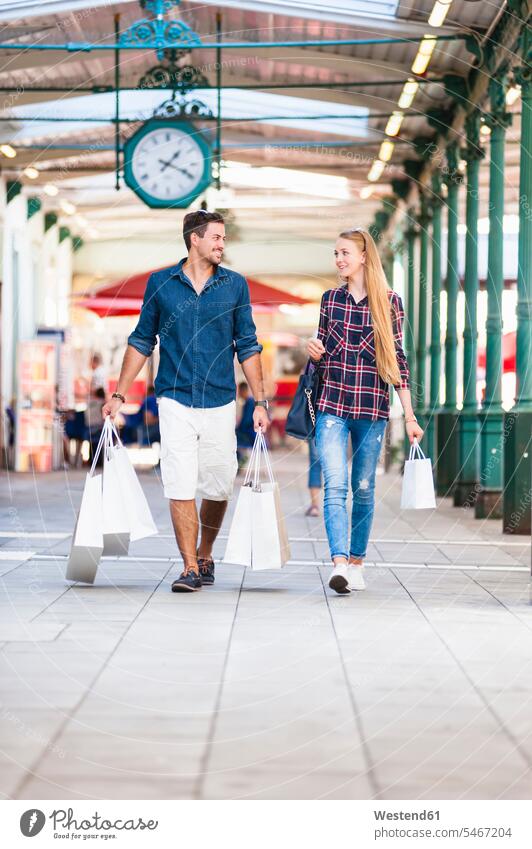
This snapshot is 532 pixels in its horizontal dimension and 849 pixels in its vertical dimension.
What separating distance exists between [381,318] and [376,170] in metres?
16.0

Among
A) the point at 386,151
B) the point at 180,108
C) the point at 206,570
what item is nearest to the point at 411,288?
the point at 386,151

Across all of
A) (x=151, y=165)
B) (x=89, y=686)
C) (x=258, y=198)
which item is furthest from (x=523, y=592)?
(x=258, y=198)

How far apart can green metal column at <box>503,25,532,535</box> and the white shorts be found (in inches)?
180

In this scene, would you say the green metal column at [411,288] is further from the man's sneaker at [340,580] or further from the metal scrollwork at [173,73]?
the man's sneaker at [340,580]

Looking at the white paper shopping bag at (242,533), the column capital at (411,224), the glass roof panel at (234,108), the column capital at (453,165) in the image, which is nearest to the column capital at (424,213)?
the column capital at (411,224)

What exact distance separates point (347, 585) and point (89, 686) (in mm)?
2696

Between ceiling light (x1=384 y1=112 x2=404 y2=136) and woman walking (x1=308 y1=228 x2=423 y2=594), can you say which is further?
ceiling light (x1=384 y1=112 x2=404 y2=136)

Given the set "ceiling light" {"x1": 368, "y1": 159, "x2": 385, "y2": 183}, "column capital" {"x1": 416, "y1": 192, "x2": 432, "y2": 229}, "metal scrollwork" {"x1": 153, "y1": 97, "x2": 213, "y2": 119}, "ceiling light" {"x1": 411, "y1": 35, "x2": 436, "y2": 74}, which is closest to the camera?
"ceiling light" {"x1": 411, "y1": 35, "x2": 436, "y2": 74}

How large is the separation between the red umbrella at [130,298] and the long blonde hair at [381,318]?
1196 cm

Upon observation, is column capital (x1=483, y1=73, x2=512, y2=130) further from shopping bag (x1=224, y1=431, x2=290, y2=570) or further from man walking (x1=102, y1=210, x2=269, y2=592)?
shopping bag (x1=224, y1=431, x2=290, y2=570)

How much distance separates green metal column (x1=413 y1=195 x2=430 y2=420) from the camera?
21.1m

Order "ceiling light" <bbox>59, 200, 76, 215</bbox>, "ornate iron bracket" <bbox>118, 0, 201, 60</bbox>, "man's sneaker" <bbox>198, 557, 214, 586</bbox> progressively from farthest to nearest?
"ceiling light" <bbox>59, 200, 76, 215</bbox>
"ornate iron bracket" <bbox>118, 0, 201, 60</bbox>
"man's sneaker" <bbox>198, 557, 214, 586</bbox>

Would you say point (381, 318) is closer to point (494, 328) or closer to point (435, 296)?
point (494, 328)

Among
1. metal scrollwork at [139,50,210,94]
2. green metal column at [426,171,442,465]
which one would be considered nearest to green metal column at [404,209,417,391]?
green metal column at [426,171,442,465]
